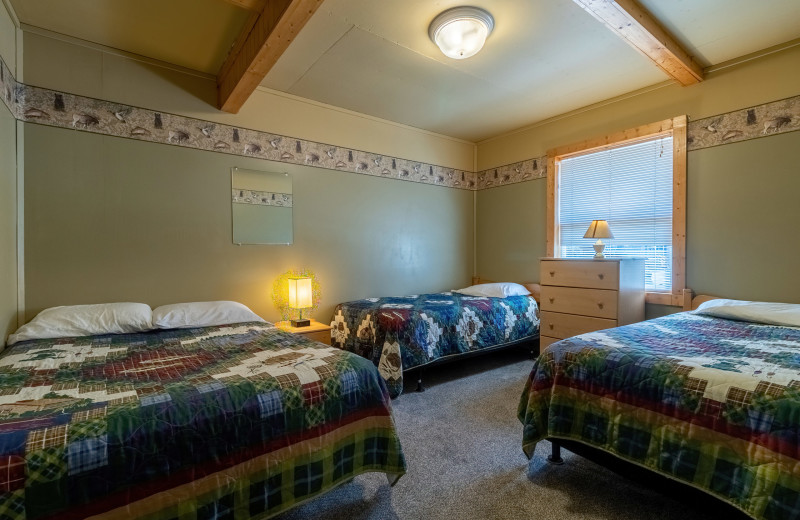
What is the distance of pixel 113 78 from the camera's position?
2.67m

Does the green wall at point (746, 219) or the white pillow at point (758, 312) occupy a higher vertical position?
the green wall at point (746, 219)

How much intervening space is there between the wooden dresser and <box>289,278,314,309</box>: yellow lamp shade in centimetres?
214

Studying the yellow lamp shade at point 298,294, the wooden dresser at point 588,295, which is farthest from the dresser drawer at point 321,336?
the wooden dresser at point 588,295

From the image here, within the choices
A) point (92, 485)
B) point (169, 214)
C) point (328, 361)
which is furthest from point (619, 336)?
point (169, 214)

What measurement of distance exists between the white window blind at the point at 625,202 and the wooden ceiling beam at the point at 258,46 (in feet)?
9.93

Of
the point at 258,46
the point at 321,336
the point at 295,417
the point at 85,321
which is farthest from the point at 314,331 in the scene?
the point at 258,46

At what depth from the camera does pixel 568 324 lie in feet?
10.5

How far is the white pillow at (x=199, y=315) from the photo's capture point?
244cm

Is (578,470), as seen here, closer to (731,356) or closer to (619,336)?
(619,336)

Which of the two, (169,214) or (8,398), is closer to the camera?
(8,398)

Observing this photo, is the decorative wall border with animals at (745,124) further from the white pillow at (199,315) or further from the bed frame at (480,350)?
the white pillow at (199,315)

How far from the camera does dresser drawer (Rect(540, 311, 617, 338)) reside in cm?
298

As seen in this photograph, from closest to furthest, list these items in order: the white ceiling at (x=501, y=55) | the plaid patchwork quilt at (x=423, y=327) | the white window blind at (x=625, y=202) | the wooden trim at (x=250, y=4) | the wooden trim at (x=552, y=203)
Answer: the wooden trim at (x=250, y=4) → the white ceiling at (x=501, y=55) → the plaid patchwork quilt at (x=423, y=327) → the white window blind at (x=625, y=202) → the wooden trim at (x=552, y=203)

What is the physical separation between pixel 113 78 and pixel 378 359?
2819 mm
